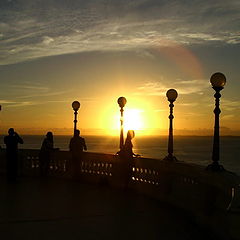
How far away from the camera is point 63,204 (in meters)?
11.2

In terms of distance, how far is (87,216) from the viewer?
9.91 metres

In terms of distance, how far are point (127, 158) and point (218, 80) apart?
448 centimetres

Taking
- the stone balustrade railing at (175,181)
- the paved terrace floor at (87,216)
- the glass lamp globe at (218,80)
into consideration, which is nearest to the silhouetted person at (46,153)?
the stone balustrade railing at (175,181)

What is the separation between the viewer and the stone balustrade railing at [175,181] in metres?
7.53

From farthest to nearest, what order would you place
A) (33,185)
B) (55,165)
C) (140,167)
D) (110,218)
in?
(55,165)
(33,185)
(140,167)
(110,218)

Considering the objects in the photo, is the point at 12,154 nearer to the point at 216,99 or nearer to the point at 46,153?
the point at 46,153

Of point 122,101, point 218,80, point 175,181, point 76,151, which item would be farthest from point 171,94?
point 76,151

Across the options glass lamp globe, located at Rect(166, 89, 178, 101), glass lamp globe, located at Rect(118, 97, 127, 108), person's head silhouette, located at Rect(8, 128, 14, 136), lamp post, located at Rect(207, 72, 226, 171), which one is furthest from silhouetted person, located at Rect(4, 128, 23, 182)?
lamp post, located at Rect(207, 72, 226, 171)

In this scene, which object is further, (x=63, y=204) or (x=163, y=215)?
(x=63, y=204)

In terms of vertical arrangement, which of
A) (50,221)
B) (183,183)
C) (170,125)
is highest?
A: (170,125)

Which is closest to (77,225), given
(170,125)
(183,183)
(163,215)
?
(163,215)

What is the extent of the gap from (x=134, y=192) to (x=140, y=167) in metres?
0.80

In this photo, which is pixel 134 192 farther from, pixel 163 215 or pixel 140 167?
pixel 163 215

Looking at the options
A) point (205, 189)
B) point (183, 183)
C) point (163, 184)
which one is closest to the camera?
point (205, 189)
